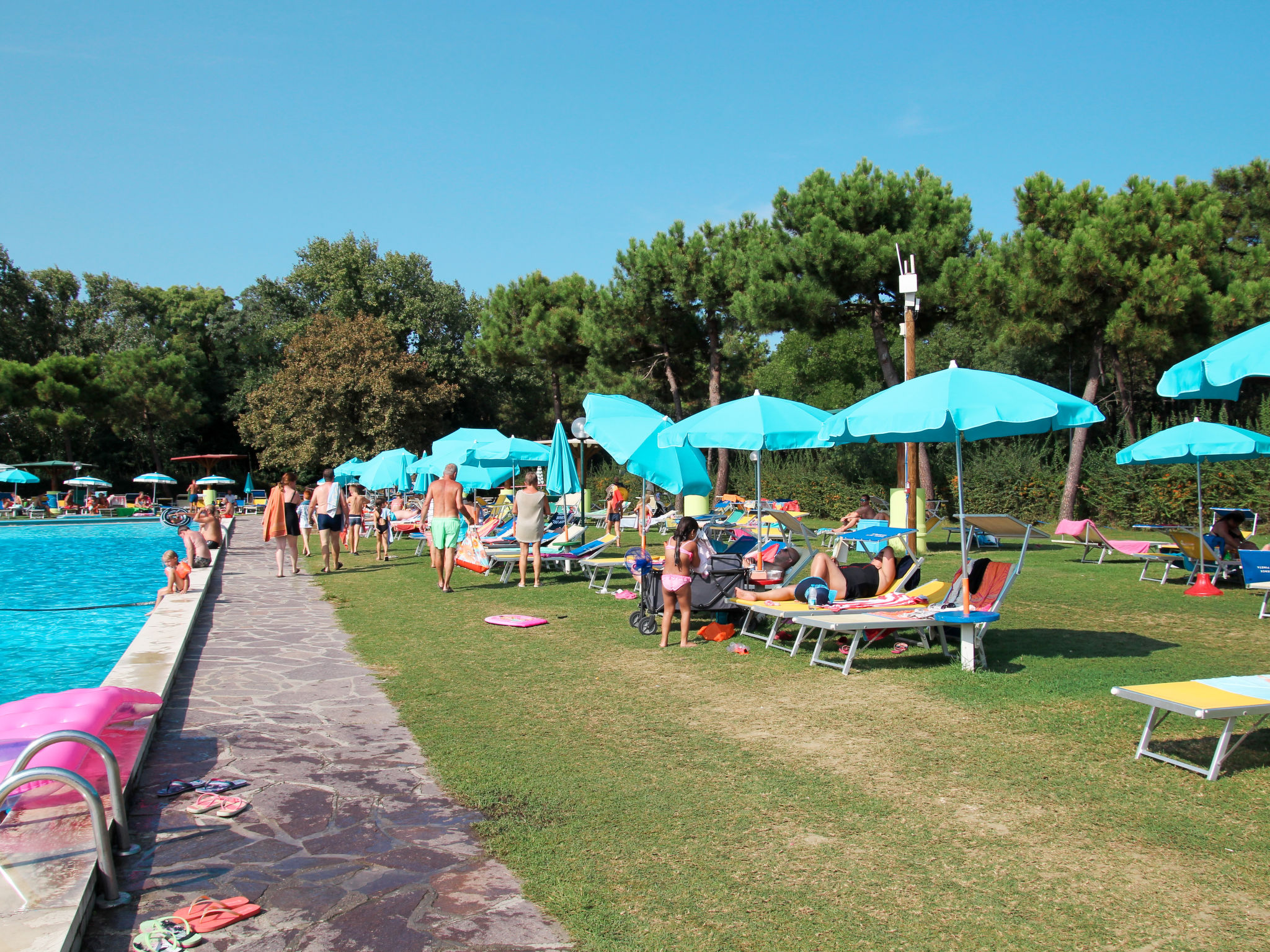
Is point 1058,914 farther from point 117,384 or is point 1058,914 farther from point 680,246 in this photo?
point 117,384

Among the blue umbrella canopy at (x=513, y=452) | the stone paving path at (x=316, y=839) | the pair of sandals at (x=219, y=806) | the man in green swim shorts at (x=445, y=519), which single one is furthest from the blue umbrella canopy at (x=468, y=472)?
the pair of sandals at (x=219, y=806)

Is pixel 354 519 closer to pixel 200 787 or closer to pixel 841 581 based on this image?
pixel 841 581

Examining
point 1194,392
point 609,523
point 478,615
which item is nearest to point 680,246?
point 609,523

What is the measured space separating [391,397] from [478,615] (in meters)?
26.4

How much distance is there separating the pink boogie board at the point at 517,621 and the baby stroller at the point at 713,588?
112 centimetres

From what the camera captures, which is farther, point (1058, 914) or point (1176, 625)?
point (1176, 625)

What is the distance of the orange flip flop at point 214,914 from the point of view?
9.36 ft

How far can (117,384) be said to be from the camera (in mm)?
37750

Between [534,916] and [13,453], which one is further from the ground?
[13,453]

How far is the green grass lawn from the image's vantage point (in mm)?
2830

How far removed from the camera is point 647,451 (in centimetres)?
984

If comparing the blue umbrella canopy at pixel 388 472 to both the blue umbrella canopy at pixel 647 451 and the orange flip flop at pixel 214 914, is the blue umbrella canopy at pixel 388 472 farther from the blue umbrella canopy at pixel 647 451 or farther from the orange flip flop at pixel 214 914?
the orange flip flop at pixel 214 914

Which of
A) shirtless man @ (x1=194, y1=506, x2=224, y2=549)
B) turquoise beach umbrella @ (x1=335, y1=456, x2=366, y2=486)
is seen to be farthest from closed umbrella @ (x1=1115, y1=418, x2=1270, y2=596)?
turquoise beach umbrella @ (x1=335, y1=456, x2=366, y2=486)

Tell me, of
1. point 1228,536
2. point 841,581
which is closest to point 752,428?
→ point 841,581
